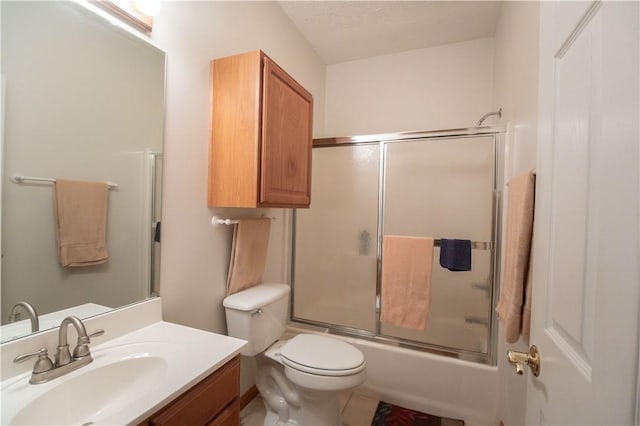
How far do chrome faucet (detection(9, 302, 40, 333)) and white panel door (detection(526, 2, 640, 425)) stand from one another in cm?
136

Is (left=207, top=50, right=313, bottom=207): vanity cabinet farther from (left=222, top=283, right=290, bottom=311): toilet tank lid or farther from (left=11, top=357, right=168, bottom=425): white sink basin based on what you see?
(left=11, top=357, right=168, bottom=425): white sink basin

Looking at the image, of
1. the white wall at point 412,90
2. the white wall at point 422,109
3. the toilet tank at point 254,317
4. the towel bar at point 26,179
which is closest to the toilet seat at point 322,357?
the toilet tank at point 254,317

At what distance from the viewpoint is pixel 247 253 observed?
1609 millimetres

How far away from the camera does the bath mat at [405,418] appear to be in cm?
167

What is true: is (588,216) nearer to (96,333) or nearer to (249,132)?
(249,132)

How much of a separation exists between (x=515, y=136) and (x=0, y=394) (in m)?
2.31

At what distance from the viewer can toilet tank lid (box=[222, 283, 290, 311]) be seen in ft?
4.77

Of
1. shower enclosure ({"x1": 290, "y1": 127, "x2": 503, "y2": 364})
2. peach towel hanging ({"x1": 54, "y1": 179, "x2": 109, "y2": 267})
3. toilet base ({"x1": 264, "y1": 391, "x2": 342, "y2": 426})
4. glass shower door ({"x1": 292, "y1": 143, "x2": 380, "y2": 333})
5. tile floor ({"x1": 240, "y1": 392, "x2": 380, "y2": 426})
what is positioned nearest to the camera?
peach towel hanging ({"x1": 54, "y1": 179, "x2": 109, "y2": 267})

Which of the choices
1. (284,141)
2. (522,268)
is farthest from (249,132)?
(522,268)

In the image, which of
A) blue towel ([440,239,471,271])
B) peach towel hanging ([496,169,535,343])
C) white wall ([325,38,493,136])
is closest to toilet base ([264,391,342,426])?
peach towel hanging ([496,169,535,343])

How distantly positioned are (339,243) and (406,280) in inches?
27.6

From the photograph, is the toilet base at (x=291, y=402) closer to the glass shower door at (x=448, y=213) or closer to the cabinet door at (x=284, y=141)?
the glass shower door at (x=448, y=213)

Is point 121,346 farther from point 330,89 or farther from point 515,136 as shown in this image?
point 330,89

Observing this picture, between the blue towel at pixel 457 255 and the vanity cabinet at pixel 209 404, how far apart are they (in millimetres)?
1396
